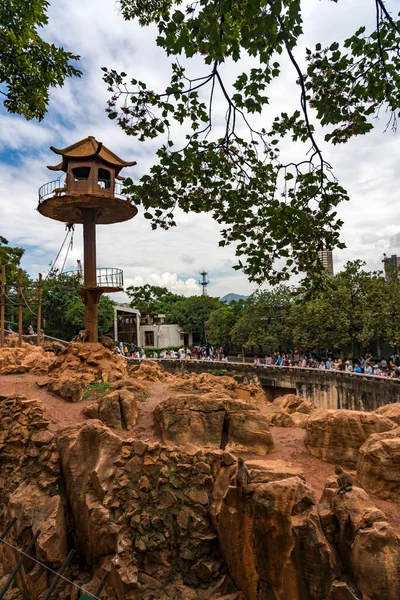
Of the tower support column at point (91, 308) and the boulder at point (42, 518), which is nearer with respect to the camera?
the boulder at point (42, 518)

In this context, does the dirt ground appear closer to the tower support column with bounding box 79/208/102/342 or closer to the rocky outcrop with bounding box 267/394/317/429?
the rocky outcrop with bounding box 267/394/317/429

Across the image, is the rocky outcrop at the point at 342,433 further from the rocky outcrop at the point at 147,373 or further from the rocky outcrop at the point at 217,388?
the rocky outcrop at the point at 147,373

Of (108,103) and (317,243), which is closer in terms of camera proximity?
(108,103)

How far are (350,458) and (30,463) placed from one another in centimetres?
716

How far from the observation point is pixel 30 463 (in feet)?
29.0

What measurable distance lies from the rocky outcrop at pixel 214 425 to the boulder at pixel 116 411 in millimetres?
927

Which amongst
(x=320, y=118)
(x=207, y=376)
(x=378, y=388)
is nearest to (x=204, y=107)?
(x=320, y=118)

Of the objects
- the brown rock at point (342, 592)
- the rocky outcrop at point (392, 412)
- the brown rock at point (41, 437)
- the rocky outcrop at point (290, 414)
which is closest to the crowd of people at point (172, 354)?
the rocky outcrop at point (290, 414)

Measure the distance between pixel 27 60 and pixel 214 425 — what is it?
801 centimetres

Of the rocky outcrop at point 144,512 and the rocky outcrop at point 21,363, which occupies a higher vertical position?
the rocky outcrop at point 21,363

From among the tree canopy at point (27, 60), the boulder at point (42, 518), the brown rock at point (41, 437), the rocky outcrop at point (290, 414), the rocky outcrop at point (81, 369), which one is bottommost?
the boulder at point (42, 518)

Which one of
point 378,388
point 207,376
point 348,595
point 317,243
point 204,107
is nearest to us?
point 204,107

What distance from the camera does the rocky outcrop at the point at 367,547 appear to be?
498 centimetres

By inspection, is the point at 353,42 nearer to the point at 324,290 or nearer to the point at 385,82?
the point at 385,82
